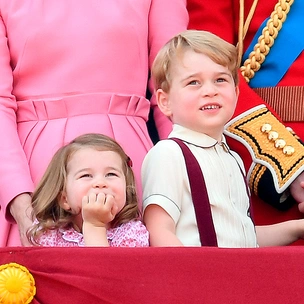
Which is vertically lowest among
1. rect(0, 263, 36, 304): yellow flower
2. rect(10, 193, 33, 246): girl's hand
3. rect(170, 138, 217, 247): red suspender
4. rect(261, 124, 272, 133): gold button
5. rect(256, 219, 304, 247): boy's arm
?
rect(10, 193, 33, 246): girl's hand

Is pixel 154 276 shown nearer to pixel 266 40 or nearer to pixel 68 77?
pixel 68 77

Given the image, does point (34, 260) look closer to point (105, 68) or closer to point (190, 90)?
point (190, 90)

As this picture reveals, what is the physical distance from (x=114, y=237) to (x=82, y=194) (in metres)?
0.09

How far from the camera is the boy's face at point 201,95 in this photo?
1593 mm

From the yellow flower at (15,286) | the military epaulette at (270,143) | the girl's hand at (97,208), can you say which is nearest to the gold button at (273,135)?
the military epaulette at (270,143)

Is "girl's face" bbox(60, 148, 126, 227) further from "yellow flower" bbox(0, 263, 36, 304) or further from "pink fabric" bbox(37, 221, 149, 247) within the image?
"yellow flower" bbox(0, 263, 36, 304)

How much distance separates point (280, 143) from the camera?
1.74m

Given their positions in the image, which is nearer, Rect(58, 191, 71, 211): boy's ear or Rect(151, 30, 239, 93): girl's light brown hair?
Rect(58, 191, 71, 211): boy's ear

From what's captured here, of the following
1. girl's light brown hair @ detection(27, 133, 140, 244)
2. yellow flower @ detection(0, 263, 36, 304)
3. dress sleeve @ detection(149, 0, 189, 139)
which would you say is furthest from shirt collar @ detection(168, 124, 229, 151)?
yellow flower @ detection(0, 263, 36, 304)

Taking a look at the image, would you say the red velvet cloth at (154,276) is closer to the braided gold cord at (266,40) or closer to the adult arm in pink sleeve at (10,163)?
the adult arm in pink sleeve at (10,163)

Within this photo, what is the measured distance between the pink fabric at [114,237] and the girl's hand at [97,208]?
64mm

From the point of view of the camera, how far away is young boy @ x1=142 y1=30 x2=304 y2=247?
152 centimetres

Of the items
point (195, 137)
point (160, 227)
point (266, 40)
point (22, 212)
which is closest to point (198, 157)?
point (195, 137)

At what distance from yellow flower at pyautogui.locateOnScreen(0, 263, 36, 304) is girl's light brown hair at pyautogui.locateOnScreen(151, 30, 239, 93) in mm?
565
